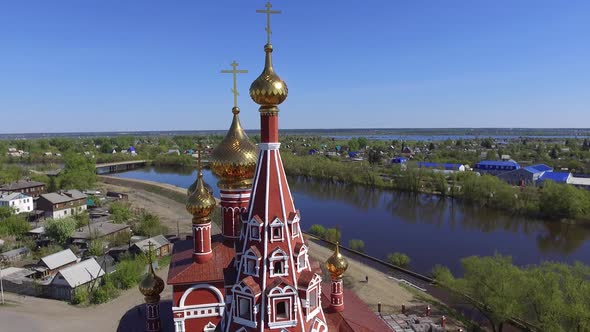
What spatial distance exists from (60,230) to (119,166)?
169 ft

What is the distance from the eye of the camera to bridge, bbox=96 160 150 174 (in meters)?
65.0

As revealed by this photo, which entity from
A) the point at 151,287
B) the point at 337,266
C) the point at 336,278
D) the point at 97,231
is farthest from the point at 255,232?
the point at 97,231

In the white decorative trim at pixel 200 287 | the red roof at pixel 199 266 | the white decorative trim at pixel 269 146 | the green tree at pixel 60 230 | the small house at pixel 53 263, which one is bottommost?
the small house at pixel 53 263

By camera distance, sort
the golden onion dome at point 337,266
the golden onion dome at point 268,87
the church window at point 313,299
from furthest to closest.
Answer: the golden onion dome at point 337,266, the church window at point 313,299, the golden onion dome at point 268,87

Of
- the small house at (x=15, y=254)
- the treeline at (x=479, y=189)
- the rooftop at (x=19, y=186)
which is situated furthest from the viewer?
the rooftop at (x=19, y=186)

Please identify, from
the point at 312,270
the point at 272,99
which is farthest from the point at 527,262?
the point at 272,99

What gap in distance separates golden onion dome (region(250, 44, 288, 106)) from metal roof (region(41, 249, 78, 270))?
15463 millimetres

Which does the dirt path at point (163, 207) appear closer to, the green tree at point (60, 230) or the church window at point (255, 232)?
the green tree at point (60, 230)

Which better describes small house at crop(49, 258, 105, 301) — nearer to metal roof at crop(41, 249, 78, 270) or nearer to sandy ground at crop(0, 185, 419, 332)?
sandy ground at crop(0, 185, 419, 332)

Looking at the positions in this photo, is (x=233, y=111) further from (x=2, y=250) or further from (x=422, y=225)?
(x=422, y=225)

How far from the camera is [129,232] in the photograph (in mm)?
22938

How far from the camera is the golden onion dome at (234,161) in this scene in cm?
988

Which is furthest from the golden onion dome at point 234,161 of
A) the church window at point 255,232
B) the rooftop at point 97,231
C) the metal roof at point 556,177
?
the metal roof at point 556,177

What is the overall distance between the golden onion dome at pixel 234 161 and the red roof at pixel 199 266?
1.72 m
